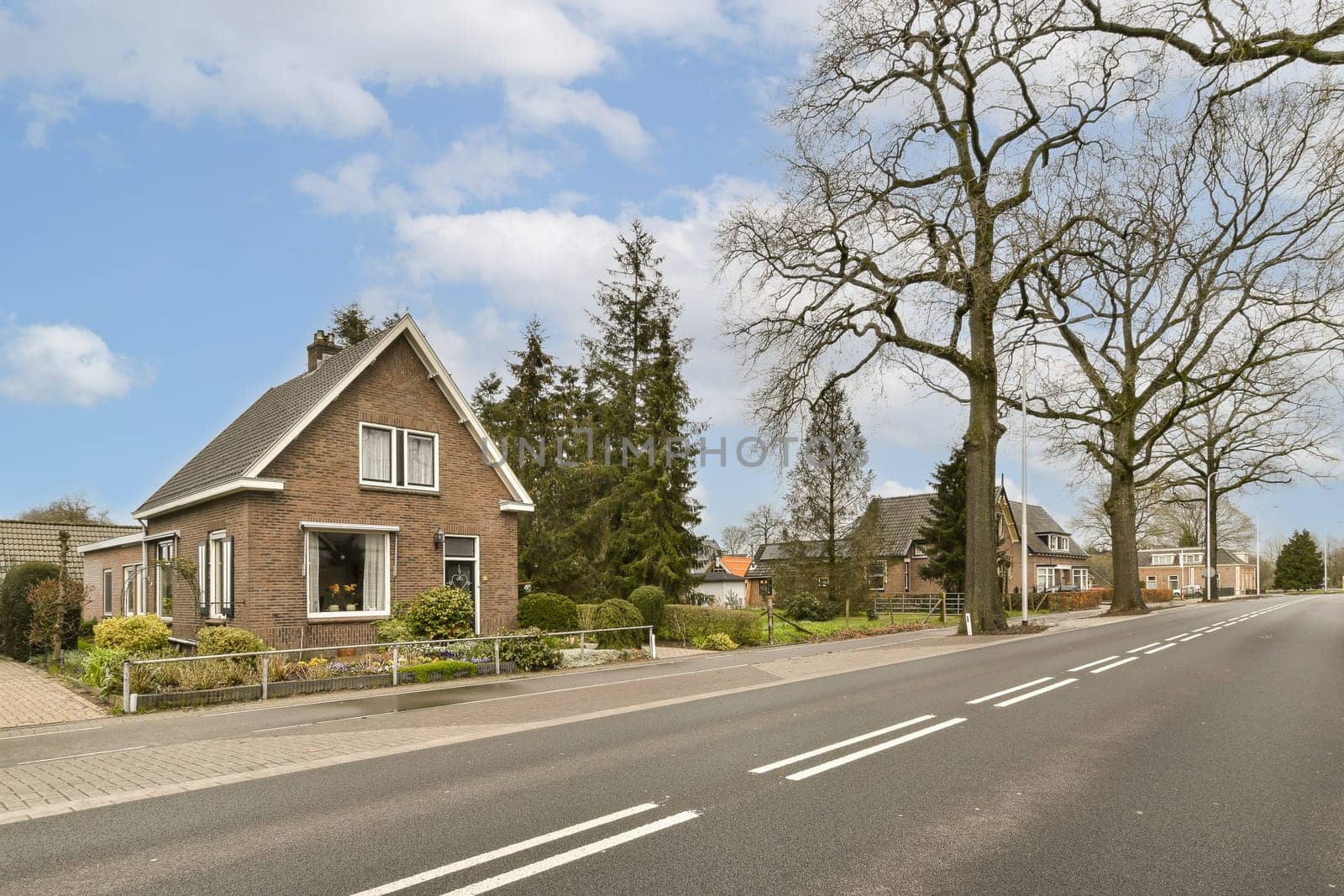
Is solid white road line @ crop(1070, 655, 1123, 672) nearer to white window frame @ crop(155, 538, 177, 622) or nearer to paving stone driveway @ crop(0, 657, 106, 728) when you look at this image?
paving stone driveway @ crop(0, 657, 106, 728)

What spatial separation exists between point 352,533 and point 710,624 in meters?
10.2

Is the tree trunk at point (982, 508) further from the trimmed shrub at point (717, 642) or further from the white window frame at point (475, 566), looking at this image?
the white window frame at point (475, 566)

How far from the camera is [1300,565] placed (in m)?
110

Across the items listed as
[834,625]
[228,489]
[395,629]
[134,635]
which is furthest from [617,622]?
[834,625]

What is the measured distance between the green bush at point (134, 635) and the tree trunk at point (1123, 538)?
3750cm

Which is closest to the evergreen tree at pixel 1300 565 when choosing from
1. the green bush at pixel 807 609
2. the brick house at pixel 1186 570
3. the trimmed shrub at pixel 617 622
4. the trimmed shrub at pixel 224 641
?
the brick house at pixel 1186 570

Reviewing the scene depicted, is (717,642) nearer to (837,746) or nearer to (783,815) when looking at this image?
(837,746)

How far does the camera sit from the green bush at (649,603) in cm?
2578

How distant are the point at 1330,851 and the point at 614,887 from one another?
4.50 meters

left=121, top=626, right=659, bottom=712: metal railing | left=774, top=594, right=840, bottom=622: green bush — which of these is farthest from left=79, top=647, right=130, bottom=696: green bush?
left=774, top=594, right=840, bottom=622: green bush

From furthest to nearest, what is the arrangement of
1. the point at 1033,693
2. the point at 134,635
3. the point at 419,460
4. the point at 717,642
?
the point at 717,642 < the point at 419,460 < the point at 134,635 < the point at 1033,693

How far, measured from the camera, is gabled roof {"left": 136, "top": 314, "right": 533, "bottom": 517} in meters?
20.2

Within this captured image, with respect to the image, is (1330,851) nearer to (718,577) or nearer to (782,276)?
(782,276)

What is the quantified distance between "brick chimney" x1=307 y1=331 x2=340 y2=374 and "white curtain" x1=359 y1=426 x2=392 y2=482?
5.81 m
